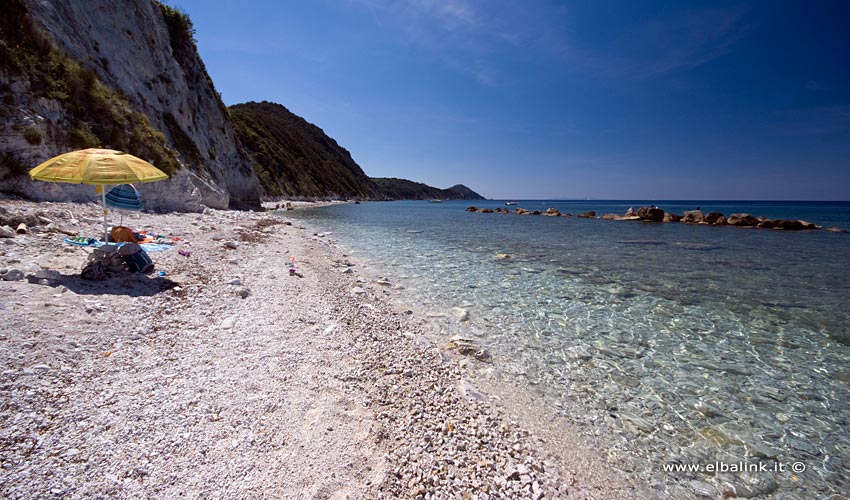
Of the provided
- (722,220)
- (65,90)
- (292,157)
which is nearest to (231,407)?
(65,90)

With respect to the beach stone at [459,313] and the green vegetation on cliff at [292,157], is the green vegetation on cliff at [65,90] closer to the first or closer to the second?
the beach stone at [459,313]

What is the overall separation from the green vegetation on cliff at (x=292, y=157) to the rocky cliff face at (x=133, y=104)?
29.1 meters

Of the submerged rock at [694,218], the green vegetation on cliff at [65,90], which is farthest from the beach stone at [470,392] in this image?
the submerged rock at [694,218]

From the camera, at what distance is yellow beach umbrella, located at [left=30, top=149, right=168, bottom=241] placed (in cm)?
603

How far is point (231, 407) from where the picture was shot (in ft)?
11.7

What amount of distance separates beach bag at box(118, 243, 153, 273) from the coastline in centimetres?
54

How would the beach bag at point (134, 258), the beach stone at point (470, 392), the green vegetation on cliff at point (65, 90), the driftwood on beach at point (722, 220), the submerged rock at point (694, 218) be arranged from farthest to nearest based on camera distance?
the submerged rock at point (694, 218)
the driftwood on beach at point (722, 220)
the green vegetation on cliff at point (65, 90)
the beach bag at point (134, 258)
the beach stone at point (470, 392)

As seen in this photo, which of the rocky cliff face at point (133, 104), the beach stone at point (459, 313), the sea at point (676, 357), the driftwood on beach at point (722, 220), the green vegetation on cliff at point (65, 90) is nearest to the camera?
the sea at point (676, 357)

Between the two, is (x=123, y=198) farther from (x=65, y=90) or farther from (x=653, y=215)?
(x=653, y=215)

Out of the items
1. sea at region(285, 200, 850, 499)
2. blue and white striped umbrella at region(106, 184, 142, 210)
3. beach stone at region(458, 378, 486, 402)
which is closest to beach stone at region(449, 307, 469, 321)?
sea at region(285, 200, 850, 499)

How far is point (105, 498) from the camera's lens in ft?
7.72

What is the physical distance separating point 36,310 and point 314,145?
4721 inches

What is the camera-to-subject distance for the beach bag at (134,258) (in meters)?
6.85

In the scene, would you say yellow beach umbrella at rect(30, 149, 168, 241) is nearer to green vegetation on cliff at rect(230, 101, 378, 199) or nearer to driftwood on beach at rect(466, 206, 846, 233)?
driftwood on beach at rect(466, 206, 846, 233)
